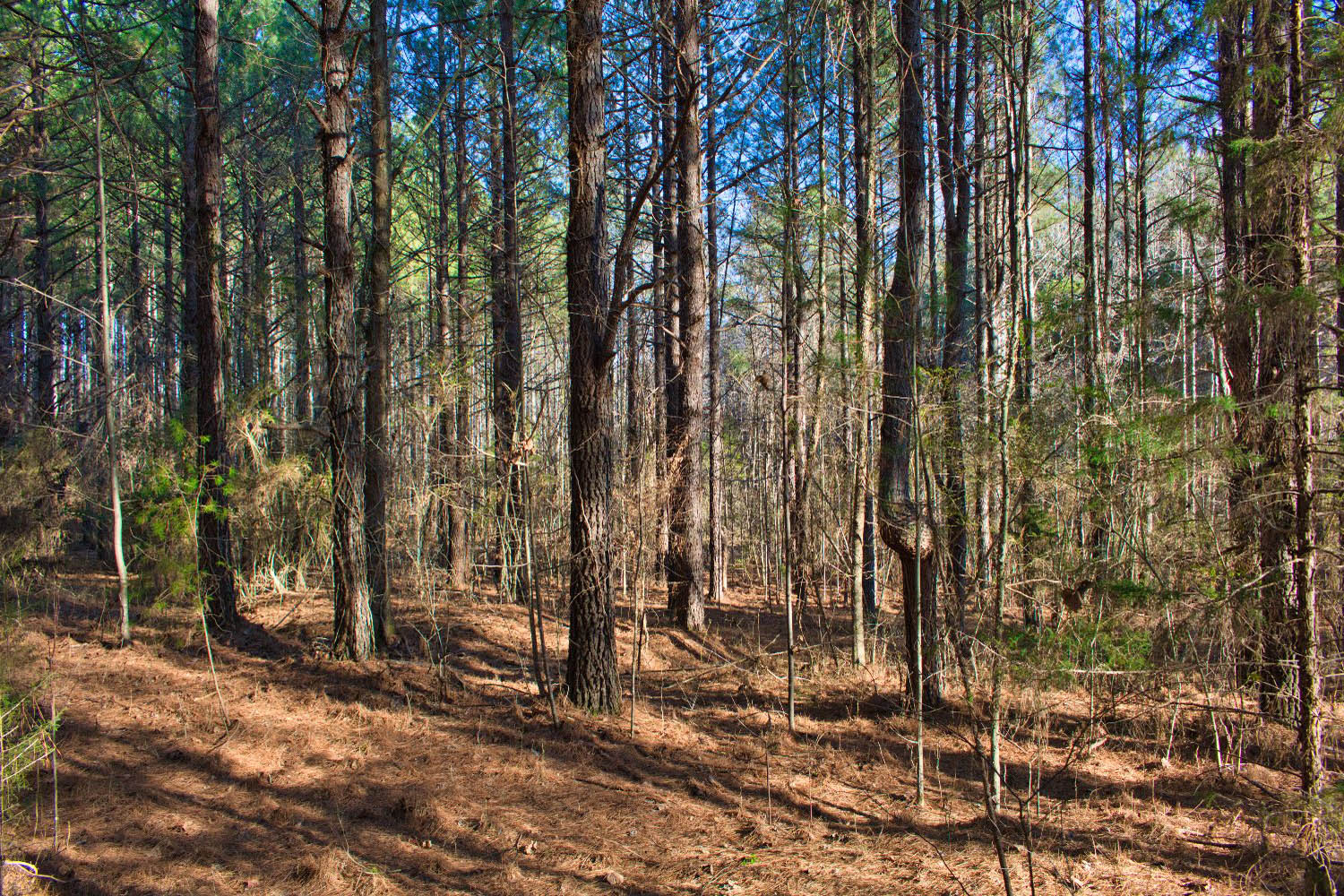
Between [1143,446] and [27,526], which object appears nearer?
[1143,446]

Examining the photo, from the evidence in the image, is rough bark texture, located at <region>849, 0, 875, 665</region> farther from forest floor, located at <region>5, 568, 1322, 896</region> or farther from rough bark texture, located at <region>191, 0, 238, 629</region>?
rough bark texture, located at <region>191, 0, 238, 629</region>

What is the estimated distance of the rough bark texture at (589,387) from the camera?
6156 mm

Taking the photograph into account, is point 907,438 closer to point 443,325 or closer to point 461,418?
point 461,418

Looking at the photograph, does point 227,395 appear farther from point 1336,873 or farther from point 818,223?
point 1336,873

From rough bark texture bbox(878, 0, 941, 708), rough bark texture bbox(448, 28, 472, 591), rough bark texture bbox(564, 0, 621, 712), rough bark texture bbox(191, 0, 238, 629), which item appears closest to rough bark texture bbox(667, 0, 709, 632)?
rough bark texture bbox(448, 28, 472, 591)

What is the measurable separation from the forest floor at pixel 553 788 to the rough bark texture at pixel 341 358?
2.10 feet

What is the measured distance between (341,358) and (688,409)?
4.27m

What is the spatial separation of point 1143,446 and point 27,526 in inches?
535

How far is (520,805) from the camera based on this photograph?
5.06 m

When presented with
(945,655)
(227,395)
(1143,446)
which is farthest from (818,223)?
(227,395)

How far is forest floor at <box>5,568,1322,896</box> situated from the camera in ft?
13.8

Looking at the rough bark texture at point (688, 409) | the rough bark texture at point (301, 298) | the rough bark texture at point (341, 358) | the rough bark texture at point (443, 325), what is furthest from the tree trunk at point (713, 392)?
the rough bark texture at point (301, 298)

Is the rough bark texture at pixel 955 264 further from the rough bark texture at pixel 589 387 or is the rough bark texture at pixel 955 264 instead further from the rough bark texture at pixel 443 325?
the rough bark texture at pixel 443 325

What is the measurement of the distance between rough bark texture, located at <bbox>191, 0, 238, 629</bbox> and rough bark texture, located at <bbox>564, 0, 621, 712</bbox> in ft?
13.2
